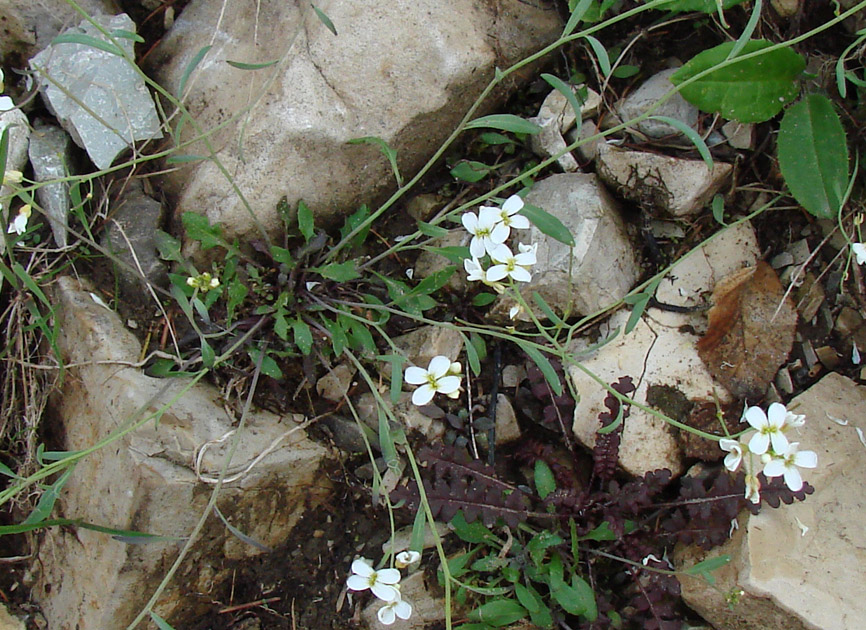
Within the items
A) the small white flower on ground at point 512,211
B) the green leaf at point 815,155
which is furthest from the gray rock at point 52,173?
the green leaf at point 815,155

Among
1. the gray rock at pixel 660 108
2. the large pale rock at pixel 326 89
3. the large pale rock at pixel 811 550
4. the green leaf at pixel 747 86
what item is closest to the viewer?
the large pale rock at pixel 811 550

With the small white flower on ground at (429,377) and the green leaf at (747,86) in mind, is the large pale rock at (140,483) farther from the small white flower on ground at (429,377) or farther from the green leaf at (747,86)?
the green leaf at (747,86)

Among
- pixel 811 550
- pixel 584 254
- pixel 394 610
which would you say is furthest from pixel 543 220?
pixel 811 550

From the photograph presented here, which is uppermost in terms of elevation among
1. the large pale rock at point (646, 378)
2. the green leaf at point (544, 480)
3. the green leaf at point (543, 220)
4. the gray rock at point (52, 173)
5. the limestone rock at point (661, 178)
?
the gray rock at point (52, 173)

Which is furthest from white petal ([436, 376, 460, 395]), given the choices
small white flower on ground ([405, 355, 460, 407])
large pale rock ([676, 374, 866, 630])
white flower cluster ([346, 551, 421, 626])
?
large pale rock ([676, 374, 866, 630])

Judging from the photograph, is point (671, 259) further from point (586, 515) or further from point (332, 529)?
point (332, 529)

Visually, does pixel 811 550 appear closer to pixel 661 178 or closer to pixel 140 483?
pixel 661 178

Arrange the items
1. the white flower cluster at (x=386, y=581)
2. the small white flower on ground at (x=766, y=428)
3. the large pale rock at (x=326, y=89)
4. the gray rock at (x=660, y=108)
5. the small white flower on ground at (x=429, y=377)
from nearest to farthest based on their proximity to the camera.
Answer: the small white flower on ground at (x=766, y=428)
the white flower cluster at (x=386, y=581)
the small white flower on ground at (x=429, y=377)
the large pale rock at (x=326, y=89)
the gray rock at (x=660, y=108)
